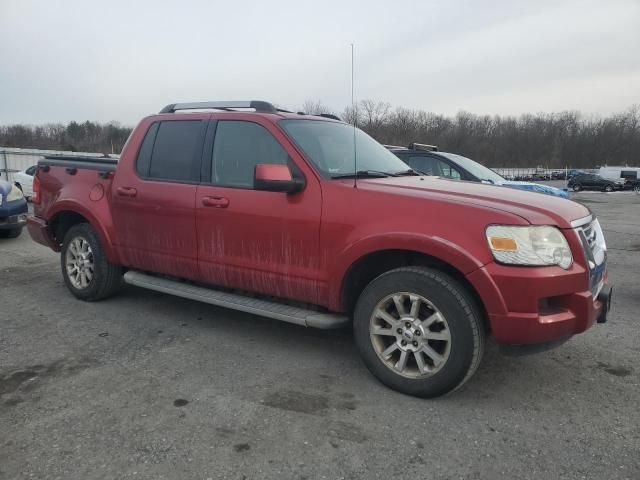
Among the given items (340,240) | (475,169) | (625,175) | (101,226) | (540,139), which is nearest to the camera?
(340,240)

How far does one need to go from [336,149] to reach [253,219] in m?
0.89

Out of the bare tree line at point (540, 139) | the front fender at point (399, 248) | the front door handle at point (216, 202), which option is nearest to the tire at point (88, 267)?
the front door handle at point (216, 202)

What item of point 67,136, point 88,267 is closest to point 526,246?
point 88,267

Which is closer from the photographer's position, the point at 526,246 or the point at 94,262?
the point at 526,246

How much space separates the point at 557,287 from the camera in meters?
2.93

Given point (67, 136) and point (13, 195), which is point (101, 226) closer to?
point (13, 195)

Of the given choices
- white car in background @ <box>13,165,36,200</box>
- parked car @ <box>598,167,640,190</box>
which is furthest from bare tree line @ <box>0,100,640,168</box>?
white car in background @ <box>13,165,36,200</box>

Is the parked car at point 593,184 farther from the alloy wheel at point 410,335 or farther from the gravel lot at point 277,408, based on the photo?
the alloy wheel at point 410,335

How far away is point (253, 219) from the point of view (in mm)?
3840

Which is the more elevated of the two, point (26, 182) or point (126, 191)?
point (126, 191)

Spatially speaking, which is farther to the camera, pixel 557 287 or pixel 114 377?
pixel 114 377

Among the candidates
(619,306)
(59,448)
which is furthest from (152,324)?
(619,306)

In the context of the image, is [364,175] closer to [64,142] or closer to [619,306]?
[619,306]

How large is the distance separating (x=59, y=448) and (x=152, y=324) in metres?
2.02
